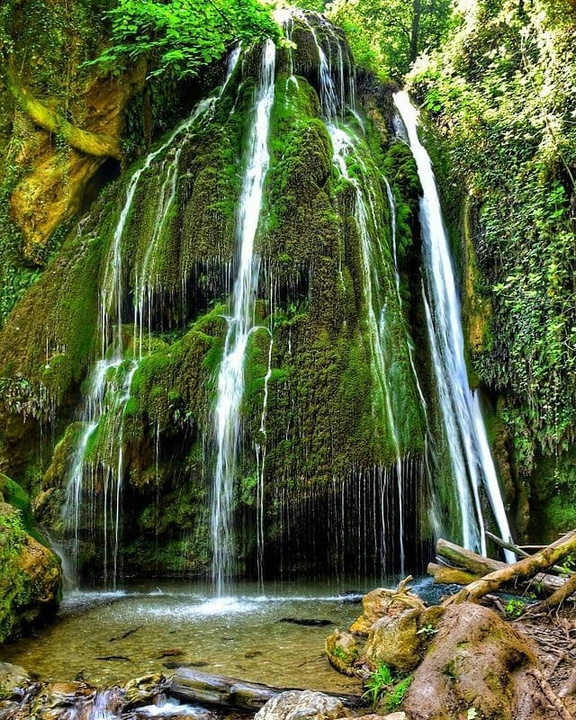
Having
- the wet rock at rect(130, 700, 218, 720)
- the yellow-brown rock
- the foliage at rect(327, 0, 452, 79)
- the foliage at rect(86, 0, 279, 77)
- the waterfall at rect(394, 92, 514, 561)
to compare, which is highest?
the foliage at rect(327, 0, 452, 79)

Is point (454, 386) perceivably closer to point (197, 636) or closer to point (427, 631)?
point (197, 636)

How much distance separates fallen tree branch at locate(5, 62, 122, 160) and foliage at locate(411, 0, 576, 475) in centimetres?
693

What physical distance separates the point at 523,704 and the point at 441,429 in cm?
591

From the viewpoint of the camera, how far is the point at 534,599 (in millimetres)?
4887

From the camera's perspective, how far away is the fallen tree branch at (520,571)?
445 centimetres

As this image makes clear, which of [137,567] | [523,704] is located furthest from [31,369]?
[523,704]

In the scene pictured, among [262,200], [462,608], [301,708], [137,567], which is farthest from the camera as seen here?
[262,200]

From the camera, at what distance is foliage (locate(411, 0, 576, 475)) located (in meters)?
8.39

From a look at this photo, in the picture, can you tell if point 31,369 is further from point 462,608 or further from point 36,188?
point 462,608

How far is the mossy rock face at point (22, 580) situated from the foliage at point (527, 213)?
273 inches

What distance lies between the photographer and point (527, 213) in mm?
9242

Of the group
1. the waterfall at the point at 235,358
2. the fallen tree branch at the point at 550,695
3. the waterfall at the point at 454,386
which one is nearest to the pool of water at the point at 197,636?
the waterfall at the point at 235,358

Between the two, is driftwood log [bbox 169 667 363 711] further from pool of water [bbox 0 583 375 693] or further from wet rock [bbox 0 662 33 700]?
wet rock [bbox 0 662 33 700]

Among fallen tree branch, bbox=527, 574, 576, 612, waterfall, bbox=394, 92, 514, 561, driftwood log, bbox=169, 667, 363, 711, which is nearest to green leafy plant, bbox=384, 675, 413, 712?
driftwood log, bbox=169, 667, 363, 711
